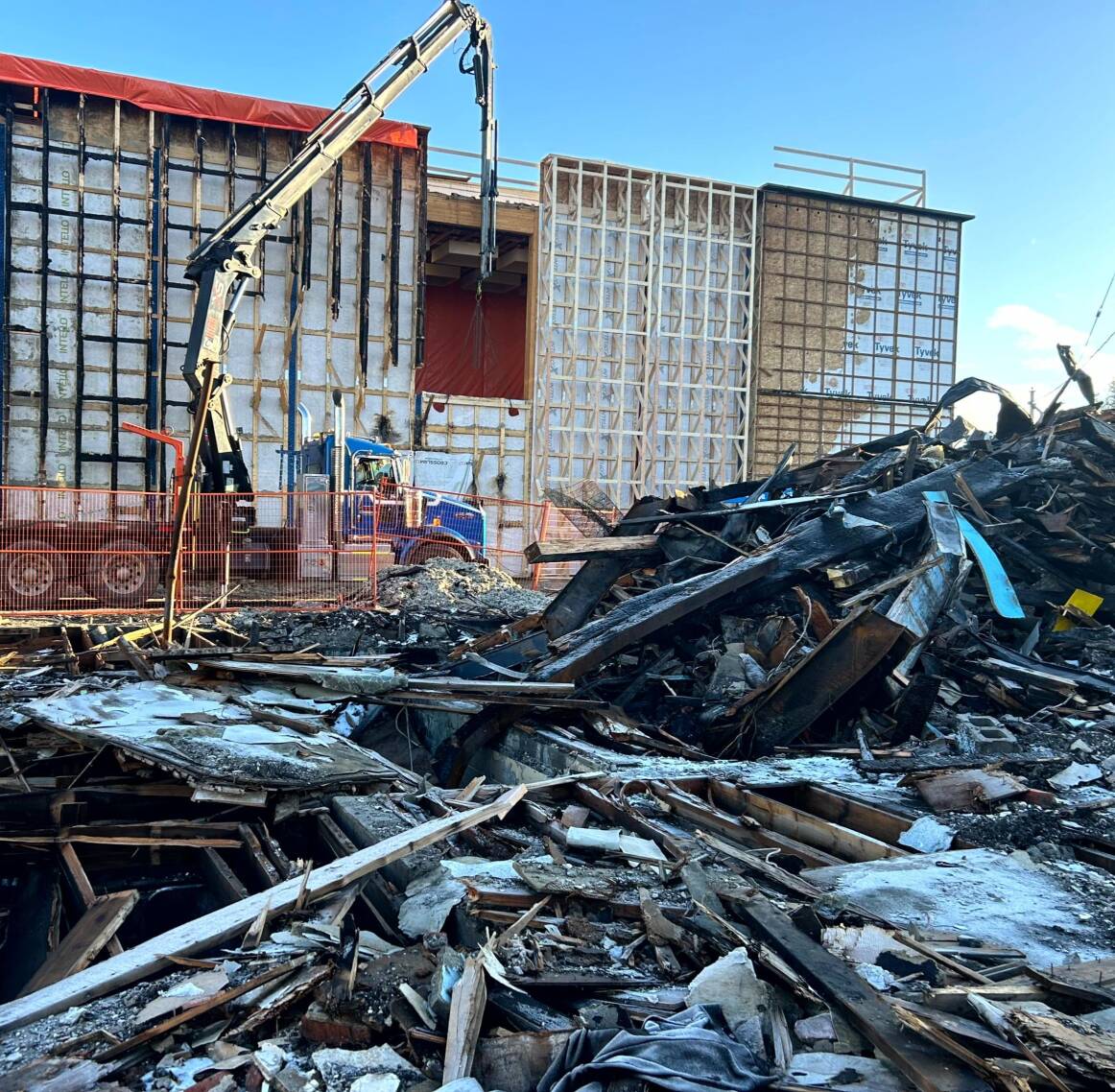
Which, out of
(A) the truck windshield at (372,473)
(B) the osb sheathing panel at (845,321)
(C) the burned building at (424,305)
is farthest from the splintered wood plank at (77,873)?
(B) the osb sheathing panel at (845,321)

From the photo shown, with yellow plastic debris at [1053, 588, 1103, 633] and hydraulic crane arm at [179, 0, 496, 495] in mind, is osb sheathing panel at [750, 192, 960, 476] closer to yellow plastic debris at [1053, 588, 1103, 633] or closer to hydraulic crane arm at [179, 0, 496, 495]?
hydraulic crane arm at [179, 0, 496, 495]

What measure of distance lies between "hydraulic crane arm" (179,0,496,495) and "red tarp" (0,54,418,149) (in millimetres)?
3303

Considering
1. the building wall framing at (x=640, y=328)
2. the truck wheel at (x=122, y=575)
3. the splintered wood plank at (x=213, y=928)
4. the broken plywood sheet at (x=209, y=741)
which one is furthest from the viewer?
the building wall framing at (x=640, y=328)

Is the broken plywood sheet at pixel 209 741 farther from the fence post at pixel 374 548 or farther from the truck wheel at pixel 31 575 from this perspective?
the truck wheel at pixel 31 575

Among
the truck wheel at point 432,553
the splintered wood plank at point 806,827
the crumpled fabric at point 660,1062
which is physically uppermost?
the truck wheel at point 432,553

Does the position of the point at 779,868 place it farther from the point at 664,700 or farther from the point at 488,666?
the point at 488,666

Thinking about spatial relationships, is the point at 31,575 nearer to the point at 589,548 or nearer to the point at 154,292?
the point at 154,292

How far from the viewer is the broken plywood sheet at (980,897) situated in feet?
11.4

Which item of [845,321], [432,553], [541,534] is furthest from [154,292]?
[845,321]

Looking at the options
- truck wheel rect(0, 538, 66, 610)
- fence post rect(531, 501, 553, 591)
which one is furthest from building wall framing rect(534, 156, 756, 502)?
truck wheel rect(0, 538, 66, 610)

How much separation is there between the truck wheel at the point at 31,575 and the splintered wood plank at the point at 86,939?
12.9 m

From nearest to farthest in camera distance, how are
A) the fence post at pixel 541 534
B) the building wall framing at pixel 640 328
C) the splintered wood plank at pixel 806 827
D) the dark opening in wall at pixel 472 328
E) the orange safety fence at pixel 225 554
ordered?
1. the splintered wood plank at pixel 806 827
2. the orange safety fence at pixel 225 554
3. the fence post at pixel 541 534
4. the building wall framing at pixel 640 328
5. the dark opening in wall at pixel 472 328

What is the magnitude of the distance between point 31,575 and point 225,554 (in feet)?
10.7

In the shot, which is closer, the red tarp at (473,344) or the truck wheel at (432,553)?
the truck wheel at (432,553)
